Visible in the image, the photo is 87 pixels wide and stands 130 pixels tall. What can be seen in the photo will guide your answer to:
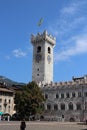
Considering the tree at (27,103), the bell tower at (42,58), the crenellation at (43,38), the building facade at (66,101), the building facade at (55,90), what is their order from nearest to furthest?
1. the tree at (27,103)
2. the building facade at (66,101)
3. the building facade at (55,90)
4. the bell tower at (42,58)
5. the crenellation at (43,38)

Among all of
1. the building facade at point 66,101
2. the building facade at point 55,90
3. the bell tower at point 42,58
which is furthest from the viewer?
the bell tower at point 42,58

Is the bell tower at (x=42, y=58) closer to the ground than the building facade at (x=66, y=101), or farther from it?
farther from it

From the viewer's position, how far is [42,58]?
380ft

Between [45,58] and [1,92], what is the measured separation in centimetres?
2169

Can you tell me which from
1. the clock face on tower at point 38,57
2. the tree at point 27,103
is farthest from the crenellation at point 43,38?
the tree at point 27,103

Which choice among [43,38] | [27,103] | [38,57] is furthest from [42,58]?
[27,103]

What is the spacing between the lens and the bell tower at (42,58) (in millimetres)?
114312

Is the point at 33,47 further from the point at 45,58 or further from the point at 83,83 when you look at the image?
the point at 83,83

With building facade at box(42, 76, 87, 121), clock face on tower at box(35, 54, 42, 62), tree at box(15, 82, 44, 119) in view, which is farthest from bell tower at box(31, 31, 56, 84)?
tree at box(15, 82, 44, 119)

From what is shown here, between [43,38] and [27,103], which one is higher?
[43,38]

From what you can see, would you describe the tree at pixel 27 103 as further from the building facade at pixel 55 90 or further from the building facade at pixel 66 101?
the building facade at pixel 55 90

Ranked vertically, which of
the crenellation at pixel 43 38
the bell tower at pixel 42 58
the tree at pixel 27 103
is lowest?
the tree at pixel 27 103

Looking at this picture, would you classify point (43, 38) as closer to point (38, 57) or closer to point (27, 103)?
point (38, 57)

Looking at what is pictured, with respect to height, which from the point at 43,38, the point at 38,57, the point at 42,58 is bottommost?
the point at 42,58
